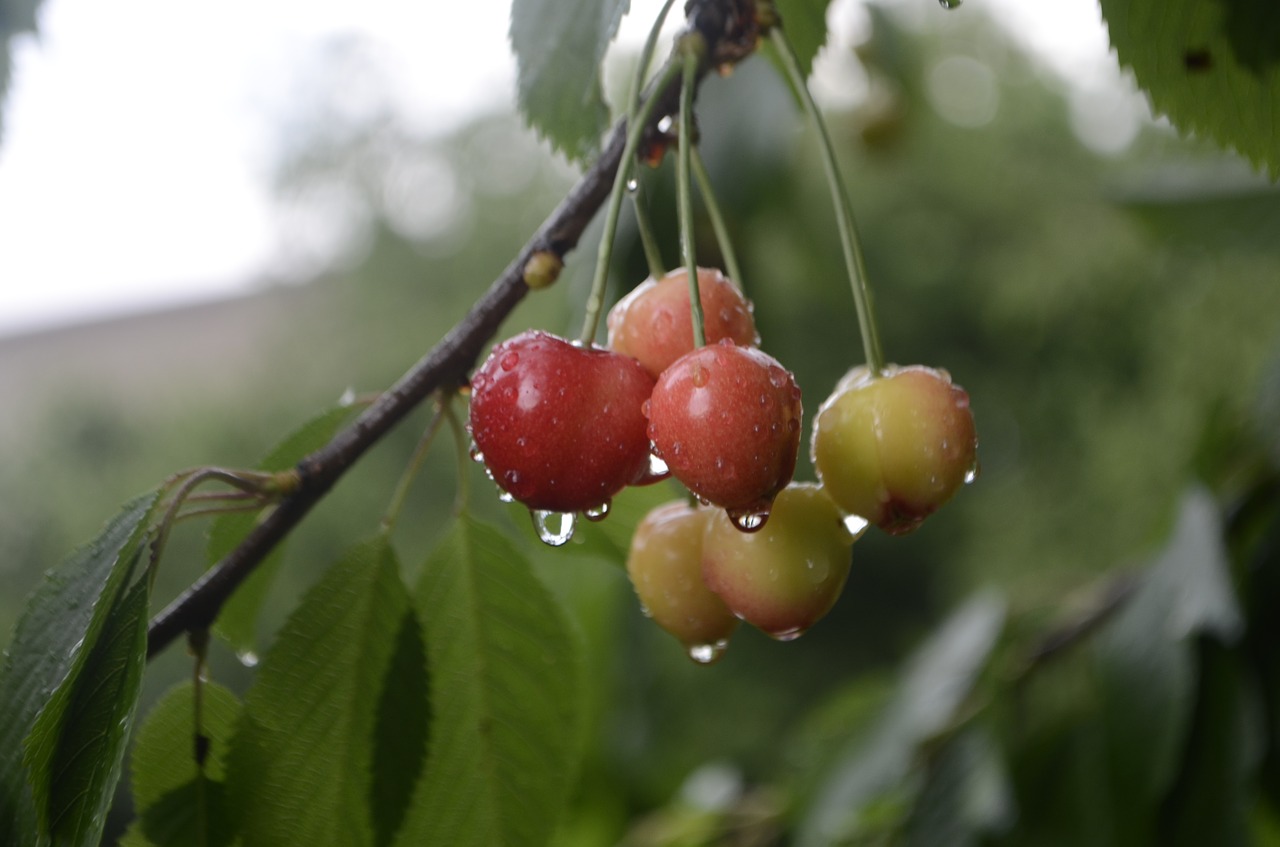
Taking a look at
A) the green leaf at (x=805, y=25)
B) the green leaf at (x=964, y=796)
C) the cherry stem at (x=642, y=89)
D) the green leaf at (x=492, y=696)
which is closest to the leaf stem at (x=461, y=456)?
the green leaf at (x=492, y=696)

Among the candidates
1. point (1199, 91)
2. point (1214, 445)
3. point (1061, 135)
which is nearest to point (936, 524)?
point (1061, 135)

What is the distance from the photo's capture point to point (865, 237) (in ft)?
12.1

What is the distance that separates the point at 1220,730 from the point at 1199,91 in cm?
63

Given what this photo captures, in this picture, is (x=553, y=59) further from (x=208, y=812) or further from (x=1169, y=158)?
(x=1169, y=158)

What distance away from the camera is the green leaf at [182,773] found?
476 mm

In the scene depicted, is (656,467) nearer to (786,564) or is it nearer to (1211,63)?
(786,564)

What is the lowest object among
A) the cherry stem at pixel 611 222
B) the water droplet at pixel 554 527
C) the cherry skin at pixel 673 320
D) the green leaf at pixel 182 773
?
the green leaf at pixel 182 773

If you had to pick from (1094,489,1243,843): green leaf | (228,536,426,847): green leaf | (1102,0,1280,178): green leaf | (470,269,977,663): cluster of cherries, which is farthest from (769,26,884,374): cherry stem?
(1094,489,1243,843): green leaf

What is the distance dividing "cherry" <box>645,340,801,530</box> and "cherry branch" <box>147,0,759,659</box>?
10 centimetres

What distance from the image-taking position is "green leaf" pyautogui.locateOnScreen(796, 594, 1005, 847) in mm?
1039

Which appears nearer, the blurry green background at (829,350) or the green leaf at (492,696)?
the green leaf at (492,696)

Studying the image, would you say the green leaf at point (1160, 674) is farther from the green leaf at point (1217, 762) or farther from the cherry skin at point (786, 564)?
the cherry skin at point (786, 564)

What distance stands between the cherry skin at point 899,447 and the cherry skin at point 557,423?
0.08 metres

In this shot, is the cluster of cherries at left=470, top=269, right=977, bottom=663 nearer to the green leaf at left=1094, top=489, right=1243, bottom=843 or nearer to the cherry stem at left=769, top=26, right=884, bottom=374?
the cherry stem at left=769, top=26, right=884, bottom=374
